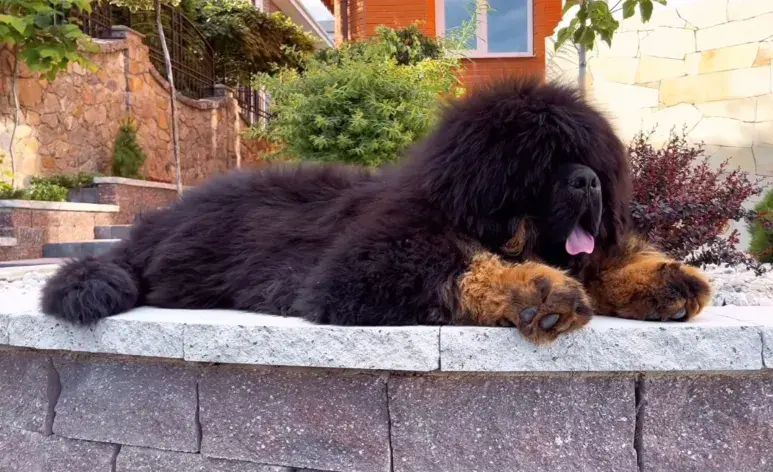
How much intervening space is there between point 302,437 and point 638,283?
1.31 meters

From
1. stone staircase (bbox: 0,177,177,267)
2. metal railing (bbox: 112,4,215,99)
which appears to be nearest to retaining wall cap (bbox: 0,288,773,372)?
stone staircase (bbox: 0,177,177,267)

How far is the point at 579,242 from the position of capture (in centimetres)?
210

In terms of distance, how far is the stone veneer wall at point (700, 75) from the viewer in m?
8.78

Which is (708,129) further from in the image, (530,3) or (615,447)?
(615,447)

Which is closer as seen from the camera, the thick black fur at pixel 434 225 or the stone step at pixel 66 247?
the thick black fur at pixel 434 225

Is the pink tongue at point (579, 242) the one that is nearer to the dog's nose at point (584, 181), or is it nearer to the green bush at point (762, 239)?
the dog's nose at point (584, 181)

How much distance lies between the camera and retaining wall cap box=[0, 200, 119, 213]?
25.5 feet

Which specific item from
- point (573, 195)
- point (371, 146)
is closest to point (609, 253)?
point (573, 195)

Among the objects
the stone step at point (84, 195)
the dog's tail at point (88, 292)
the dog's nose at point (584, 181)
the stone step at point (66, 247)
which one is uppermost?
the dog's nose at point (584, 181)

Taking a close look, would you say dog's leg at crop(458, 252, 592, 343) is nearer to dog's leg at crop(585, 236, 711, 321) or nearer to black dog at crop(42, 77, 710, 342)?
black dog at crop(42, 77, 710, 342)

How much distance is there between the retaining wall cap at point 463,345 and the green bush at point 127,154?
9.48m

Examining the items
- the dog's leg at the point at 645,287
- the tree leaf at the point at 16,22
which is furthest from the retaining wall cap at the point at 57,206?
the dog's leg at the point at 645,287

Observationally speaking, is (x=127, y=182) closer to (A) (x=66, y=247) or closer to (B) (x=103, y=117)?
(B) (x=103, y=117)

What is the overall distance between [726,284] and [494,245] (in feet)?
8.87
